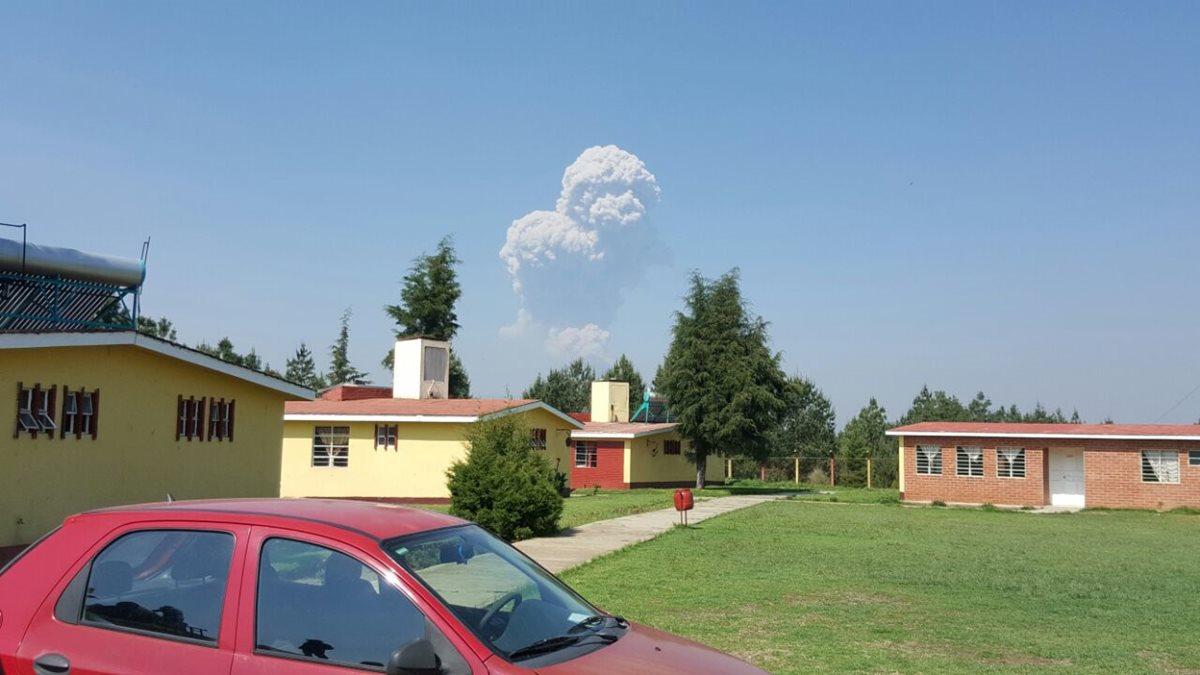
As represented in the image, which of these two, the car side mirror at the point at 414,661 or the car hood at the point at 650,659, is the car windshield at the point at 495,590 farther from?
the car side mirror at the point at 414,661

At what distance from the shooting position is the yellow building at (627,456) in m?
44.6

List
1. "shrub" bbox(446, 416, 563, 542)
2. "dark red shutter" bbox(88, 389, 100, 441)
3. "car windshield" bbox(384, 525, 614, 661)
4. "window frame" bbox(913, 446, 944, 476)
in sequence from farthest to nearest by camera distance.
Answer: "window frame" bbox(913, 446, 944, 476)
"shrub" bbox(446, 416, 563, 542)
"dark red shutter" bbox(88, 389, 100, 441)
"car windshield" bbox(384, 525, 614, 661)

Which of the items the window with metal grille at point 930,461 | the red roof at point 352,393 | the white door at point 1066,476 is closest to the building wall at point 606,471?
the red roof at point 352,393

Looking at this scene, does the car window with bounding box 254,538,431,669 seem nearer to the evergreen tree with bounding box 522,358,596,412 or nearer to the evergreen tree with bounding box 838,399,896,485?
the evergreen tree with bounding box 838,399,896,485

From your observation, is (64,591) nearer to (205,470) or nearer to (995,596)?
(995,596)

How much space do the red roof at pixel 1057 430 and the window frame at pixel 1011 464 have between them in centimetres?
68

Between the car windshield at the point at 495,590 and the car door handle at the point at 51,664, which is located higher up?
the car windshield at the point at 495,590

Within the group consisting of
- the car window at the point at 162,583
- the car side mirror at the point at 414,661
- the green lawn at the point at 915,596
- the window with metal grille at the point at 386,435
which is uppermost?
the window with metal grille at the point at 386,435

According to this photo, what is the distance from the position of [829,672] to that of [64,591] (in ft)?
19.1

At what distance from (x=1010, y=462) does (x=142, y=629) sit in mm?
36659

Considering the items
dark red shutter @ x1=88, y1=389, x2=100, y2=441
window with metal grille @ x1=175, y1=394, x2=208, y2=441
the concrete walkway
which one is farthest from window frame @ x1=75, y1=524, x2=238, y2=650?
window with metal grille @ x1=175, y1=394, x2=208, y2=441

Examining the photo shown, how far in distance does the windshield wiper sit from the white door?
36295mm

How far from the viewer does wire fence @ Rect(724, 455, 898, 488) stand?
159 ft

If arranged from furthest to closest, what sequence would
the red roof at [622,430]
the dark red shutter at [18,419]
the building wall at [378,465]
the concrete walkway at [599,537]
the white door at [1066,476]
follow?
1. the red roof at [622,430]
2. the white door at [1066,476]
3. the building wall at [378,465]
4. the concrete walkway at [599,537]
5. the dark red shutter at [18,419]
